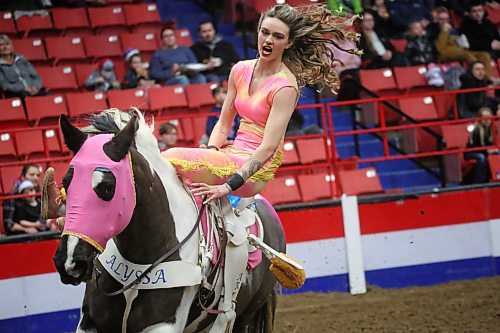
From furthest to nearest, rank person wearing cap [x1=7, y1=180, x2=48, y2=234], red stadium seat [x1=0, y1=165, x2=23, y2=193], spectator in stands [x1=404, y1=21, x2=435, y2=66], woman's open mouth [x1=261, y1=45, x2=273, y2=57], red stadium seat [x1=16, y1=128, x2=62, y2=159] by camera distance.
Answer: spectator in stands [x1=404, y1=21, x2=435, y2=66] → red stadium seat [x1=16, y1=128, x2=62, y2=159] → red stadium seat [x1=0, y1=165, x2=23, y2=193] → person wearing cap [x1=7, y1=180, x2=48, y2=234] → woman's open mouth [x1=261, y1=45, x2=273, y2=57]

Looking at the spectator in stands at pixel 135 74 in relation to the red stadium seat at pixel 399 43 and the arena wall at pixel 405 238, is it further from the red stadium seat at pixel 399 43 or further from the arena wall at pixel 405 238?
the red stadium seat at pixel 399 43

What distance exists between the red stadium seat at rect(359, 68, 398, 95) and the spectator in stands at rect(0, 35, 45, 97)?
439 centimetres

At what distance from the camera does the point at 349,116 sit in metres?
13.0

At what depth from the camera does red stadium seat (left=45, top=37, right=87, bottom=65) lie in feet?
40.8

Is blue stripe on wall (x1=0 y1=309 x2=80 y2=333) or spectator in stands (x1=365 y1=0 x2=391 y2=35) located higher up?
spectator in stands (x1=365 y1=0 x2=391 y2=35)

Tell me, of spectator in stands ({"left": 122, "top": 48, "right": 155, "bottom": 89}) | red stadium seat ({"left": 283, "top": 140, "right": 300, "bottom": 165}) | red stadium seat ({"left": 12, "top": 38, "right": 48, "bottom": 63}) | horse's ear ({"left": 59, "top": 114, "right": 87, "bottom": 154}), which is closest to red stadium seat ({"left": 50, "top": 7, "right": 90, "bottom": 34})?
red stadium seat ({"left": 12, "top": 38, "right": 48, "bottom": 63})

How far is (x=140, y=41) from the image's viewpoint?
42.5ft

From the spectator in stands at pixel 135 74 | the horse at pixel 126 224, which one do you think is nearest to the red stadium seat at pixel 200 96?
the spectator in stands at pixel 135 74

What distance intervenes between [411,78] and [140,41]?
384cm

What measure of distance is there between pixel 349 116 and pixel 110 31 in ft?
12.0

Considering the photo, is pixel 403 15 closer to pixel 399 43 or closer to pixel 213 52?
pixel 399 43

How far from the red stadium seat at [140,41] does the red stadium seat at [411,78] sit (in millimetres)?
3443

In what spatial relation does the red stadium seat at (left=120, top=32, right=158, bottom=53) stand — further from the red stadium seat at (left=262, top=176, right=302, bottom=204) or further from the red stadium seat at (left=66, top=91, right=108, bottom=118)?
the red stadium seat at (left=262, top=176, right=302, bottom=204)

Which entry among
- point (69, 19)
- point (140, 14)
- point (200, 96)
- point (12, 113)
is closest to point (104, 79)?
point (200, 96)
